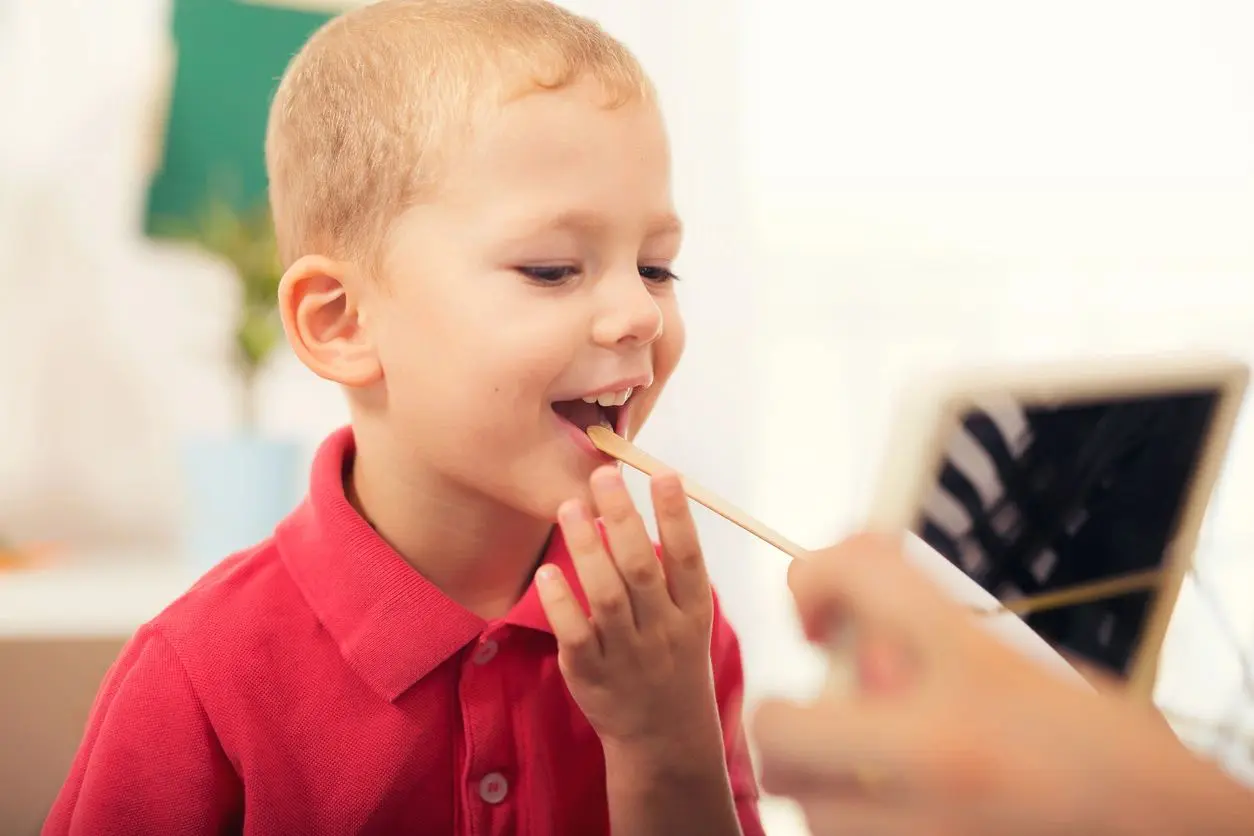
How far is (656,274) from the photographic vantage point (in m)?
0.71

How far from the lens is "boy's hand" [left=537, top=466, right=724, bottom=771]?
591 mm

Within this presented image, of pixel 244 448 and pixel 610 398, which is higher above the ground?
pixel 244 448

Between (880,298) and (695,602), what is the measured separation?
43.0 inches

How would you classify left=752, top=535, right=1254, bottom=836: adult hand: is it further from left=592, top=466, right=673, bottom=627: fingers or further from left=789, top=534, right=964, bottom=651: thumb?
left=592, top=466, right=673, bottom=627: fingers

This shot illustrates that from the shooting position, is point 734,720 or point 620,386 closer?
point 620,386

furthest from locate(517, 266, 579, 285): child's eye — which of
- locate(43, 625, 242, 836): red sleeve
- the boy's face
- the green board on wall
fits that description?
the green board on wall

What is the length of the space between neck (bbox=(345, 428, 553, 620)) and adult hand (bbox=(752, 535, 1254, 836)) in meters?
0.39

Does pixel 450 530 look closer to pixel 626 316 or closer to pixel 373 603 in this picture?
pixel 373 603

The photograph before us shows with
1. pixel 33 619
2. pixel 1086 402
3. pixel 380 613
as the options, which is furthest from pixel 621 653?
pixel 33 619

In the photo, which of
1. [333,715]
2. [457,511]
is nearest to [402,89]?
[457,511]

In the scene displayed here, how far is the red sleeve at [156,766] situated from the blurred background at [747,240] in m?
0.60

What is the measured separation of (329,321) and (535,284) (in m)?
0.17

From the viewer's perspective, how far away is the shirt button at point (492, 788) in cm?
69

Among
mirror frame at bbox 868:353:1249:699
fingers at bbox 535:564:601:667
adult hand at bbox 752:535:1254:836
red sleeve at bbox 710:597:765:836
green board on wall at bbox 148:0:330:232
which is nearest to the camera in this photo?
adult hand at bbox 752:535:1254:836
